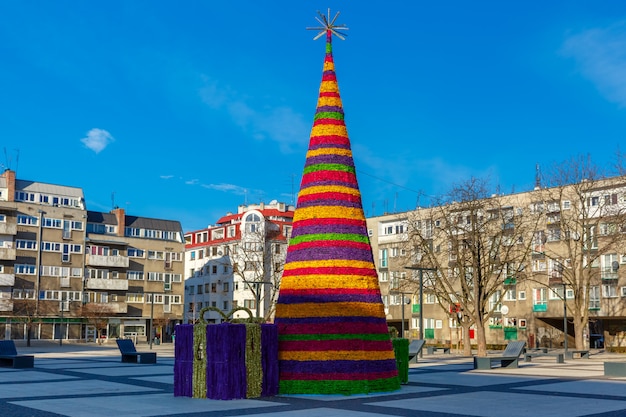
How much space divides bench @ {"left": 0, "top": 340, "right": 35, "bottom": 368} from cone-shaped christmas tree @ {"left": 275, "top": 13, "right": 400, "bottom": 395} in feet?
51.3

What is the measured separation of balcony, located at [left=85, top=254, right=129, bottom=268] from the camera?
79438mm

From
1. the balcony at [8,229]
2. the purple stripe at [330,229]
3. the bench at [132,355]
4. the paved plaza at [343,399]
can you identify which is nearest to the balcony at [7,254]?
the balcony at [8,229]

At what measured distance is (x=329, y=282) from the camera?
62.1 feet

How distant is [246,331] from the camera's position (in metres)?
18.1

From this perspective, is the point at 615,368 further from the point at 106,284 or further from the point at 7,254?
the point at 106,284

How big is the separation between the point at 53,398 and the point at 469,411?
985 cm

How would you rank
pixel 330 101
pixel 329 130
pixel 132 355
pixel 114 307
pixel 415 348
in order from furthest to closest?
pixel 114 307
pixel 415 348
pixel 132 355
pixel 330 101
pixel 329 130

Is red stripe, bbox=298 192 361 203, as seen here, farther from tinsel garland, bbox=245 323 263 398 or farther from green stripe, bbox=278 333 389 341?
tinsel garland, bbox=245 323 263 398

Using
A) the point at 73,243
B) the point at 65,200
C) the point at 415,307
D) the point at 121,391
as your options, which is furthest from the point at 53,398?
the point at 65,200

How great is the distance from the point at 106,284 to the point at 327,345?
65824 mm

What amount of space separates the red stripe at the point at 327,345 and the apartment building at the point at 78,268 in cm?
5473

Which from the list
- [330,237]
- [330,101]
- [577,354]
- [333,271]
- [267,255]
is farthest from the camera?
[267,255]

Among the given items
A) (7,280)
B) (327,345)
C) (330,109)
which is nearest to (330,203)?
(330,109)

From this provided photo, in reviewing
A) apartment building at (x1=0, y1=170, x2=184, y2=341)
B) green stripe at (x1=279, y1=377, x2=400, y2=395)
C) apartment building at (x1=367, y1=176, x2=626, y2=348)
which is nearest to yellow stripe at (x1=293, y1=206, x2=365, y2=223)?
green stripe at (x1=279, y1=377, x2=400, y2=395)
